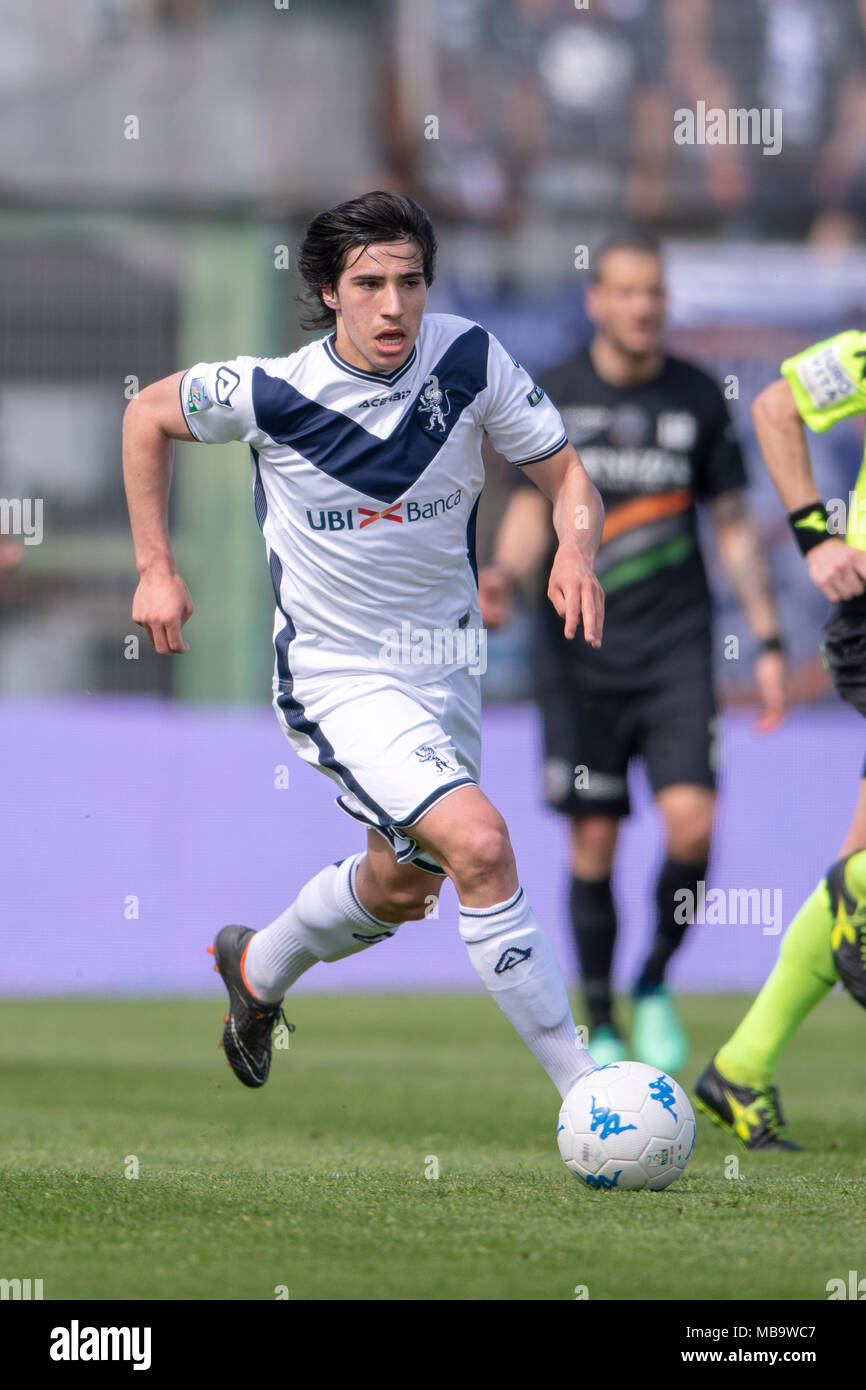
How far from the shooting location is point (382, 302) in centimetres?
461

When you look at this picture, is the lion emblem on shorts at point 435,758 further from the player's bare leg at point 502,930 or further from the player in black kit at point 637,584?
the player in black kit at point 637,584

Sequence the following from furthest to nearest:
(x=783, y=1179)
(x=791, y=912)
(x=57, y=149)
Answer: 1. (x=57, y=149)
2. (x=791, y=912)
3. (x=783, y=1179)

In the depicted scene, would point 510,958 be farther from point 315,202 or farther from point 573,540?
point 315,202

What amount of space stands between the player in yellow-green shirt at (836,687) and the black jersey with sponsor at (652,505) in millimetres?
1797

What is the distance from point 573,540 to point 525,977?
0.95 meters

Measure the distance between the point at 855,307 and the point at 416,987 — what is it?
503cm

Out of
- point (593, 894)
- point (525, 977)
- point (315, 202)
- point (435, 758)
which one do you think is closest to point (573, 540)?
point (435, 758)

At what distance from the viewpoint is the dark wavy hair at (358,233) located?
464cm

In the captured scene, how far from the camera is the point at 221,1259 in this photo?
3.50m

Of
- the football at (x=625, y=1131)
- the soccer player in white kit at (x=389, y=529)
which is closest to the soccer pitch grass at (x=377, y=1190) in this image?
A: the football at (x=625, y=1131)

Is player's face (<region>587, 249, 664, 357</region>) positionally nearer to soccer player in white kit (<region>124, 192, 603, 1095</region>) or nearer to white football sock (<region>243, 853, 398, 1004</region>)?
soccer player in white kit (<region>124, 192, 603, 1095</region>)

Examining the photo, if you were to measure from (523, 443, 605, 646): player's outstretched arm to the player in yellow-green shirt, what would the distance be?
658 millimetres
